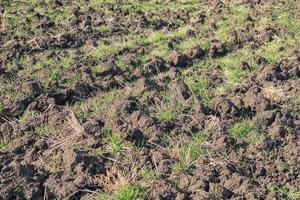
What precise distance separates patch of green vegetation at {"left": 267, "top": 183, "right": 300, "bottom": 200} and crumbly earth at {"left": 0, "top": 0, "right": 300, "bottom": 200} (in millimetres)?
12

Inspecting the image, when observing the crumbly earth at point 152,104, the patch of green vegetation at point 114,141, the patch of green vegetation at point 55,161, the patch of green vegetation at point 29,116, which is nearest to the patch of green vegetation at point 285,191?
the crumbly earth at point 152,104

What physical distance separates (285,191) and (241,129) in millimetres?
1095

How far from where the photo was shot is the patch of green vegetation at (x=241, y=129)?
5.85 m

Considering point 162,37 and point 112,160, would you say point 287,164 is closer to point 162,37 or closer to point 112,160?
point 112,160

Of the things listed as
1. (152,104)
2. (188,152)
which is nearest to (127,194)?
(188,152)

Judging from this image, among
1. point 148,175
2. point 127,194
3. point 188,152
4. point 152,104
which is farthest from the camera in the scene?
point 152,104

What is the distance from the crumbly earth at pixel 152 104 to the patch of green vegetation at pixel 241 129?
0.05 ft

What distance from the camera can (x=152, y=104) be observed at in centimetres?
648

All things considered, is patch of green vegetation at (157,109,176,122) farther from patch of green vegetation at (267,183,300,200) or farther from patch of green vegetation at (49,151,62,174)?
patch of green vegetation at (267,183,300,200)

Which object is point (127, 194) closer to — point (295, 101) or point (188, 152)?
point (188, 152)

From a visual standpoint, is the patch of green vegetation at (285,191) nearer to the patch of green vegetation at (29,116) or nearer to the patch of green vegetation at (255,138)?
the patch of green vegetation at (255,138)

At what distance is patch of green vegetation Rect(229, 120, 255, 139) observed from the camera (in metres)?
5.85

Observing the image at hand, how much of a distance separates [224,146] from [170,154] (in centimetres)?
55

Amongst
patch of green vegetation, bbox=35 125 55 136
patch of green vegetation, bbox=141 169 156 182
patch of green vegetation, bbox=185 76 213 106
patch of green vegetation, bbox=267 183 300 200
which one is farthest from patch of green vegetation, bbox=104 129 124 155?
patch of green vegetation, bbox=267 183 300 200
